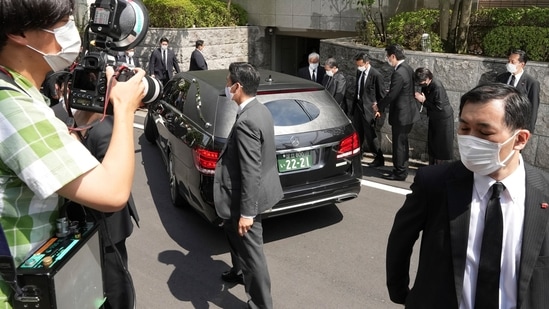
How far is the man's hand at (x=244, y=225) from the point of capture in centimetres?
362

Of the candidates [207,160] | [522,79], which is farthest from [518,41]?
[207,160]

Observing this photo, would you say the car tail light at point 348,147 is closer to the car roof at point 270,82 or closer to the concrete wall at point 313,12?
the car roof at point 270,82

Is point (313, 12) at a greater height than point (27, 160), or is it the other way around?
point (313, 12)

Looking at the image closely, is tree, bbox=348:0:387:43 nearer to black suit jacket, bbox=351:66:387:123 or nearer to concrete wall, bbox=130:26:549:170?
concrete wall, bbox=130:26:549:170

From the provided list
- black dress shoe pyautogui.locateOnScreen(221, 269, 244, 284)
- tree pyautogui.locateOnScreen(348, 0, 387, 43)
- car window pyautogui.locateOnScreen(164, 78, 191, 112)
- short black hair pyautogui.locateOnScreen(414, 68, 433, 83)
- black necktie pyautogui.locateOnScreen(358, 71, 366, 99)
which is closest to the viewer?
black dress shoe pyautogui.locateOnScreen(221, 269, 244, 284)

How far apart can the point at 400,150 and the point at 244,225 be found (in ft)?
13.7

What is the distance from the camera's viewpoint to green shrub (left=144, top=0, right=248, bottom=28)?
14.0m

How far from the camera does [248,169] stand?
3.59 metres

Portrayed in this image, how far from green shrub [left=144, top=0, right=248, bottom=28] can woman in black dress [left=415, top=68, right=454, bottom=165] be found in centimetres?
897

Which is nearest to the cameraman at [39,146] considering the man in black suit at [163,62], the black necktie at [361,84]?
the black necktie at [361,84]

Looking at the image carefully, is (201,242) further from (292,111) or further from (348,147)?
(348,147)

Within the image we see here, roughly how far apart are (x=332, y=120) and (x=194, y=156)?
5.00 feet

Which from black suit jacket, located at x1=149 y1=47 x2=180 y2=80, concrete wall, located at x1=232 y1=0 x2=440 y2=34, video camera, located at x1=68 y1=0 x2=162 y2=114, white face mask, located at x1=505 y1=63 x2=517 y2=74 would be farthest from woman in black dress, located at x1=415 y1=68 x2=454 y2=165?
black suit jacket, located at x1=149 y1=47 x2=180 y2=80

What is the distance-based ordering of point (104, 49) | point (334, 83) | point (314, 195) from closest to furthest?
1. point (104, 49)
2. point (314, 195)
3. point (334, 83)
